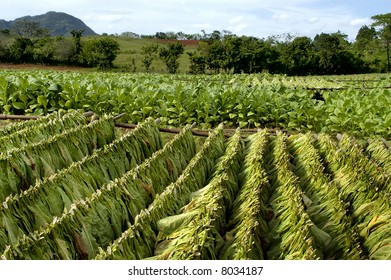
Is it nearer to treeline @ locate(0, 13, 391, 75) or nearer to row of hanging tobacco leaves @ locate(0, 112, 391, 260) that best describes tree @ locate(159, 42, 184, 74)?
treeline @ locate(0, 13, 391, 75)

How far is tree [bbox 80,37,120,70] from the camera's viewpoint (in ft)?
163

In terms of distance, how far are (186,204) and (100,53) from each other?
48.8 meters

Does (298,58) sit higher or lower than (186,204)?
higher

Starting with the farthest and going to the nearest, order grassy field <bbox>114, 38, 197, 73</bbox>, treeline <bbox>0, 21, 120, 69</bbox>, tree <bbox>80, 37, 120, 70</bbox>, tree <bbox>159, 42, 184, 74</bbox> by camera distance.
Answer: grassy field <bbox>114, 38, 197, 73</bbox> < treeline <bbox>0, 21, 120, 69</bbox> < tree <bbox>80, 37, 120, 70</bbox> < tree <bbox>159, 42, 184, 74</bbox>

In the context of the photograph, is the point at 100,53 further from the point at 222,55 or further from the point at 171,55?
the point at 222,55

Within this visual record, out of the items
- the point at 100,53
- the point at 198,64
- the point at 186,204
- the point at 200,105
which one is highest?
the point at 100,53

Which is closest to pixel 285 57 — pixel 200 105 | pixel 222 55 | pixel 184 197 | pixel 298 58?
Result: pixel 298 58

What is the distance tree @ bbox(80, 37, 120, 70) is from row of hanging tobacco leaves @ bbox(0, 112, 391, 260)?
46.7m

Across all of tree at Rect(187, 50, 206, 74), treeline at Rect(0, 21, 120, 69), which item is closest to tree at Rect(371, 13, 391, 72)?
tree at Rect(187, 50, 206, 74)

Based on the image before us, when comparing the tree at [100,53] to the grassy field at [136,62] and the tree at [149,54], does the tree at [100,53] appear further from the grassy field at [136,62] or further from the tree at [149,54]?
the tree at [149,54]

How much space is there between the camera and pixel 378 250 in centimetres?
290

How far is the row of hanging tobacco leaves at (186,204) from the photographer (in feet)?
8.66

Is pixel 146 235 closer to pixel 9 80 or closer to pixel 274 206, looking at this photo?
pixel 274 206

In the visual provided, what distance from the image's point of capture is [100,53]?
50031 mm
